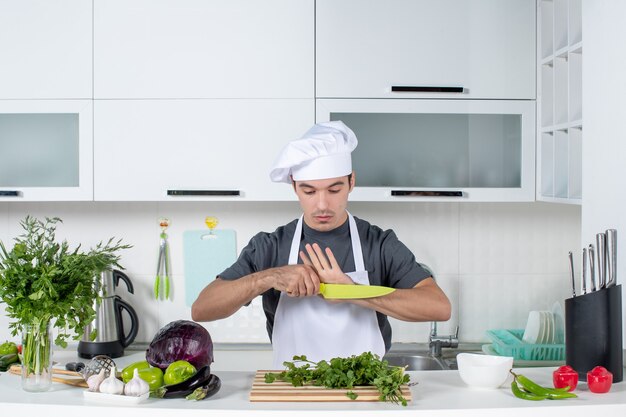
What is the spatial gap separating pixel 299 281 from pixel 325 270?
0.10 meters

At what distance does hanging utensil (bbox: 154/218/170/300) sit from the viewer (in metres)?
3.42

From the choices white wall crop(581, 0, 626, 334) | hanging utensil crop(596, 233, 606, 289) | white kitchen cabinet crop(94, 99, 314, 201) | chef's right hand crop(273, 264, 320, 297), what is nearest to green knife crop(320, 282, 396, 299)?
chef's right hand crop(273, 264, 320, 297)

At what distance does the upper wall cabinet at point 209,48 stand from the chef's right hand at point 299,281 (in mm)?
998

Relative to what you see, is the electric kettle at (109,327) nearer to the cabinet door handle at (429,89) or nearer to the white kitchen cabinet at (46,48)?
the white kitchen cabinet at (46,48)

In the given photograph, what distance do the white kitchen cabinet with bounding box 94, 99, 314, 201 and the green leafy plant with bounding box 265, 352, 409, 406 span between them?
3.83 ft

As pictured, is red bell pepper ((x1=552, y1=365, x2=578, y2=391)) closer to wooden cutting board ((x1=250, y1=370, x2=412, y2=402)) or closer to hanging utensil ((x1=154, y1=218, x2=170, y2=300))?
wooden cutting board ((x1=250, y1=370, x2=412, y2=402))

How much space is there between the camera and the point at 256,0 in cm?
303

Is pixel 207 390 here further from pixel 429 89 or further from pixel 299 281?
pixel 429 89

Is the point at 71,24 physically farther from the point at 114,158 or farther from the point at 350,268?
the point at 350,268

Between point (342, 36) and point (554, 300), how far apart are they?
1.46m

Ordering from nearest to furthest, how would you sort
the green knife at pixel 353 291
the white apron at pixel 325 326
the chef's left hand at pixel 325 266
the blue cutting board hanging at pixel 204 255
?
the green knife at pixel 353 291 < the chef's left hand at pixel 325 266 < the white apron at pixel 325 326 < the blue cutting board hanging at pixel 204 255

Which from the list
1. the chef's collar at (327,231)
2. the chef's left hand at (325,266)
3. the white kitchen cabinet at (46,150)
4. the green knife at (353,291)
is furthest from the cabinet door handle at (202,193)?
the green knife at (353,291)

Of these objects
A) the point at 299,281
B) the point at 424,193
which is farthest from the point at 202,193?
the point at 299,281

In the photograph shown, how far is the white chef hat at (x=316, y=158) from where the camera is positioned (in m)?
2.34
